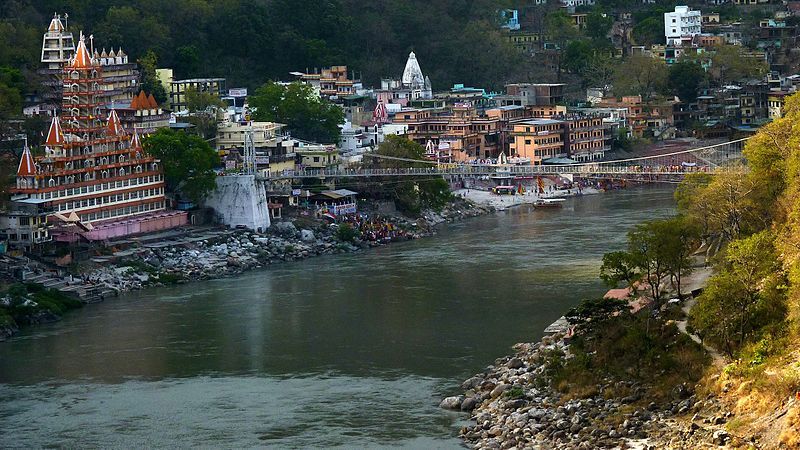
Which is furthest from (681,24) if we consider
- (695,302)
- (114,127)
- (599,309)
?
(599,309)

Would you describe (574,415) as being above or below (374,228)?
below

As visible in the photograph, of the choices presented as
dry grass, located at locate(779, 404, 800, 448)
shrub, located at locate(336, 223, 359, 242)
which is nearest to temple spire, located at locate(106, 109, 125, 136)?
shrub, located at locate(336, 223, 359, 242)

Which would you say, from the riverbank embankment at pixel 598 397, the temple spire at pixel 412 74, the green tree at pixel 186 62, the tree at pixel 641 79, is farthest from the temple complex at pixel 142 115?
the riverbank embankment at pixel 598 397

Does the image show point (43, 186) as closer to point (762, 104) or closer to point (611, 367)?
point (611, 367)

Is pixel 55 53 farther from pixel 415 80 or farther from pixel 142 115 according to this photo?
pixel 415 80

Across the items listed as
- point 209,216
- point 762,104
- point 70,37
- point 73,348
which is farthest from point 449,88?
point 73,348
